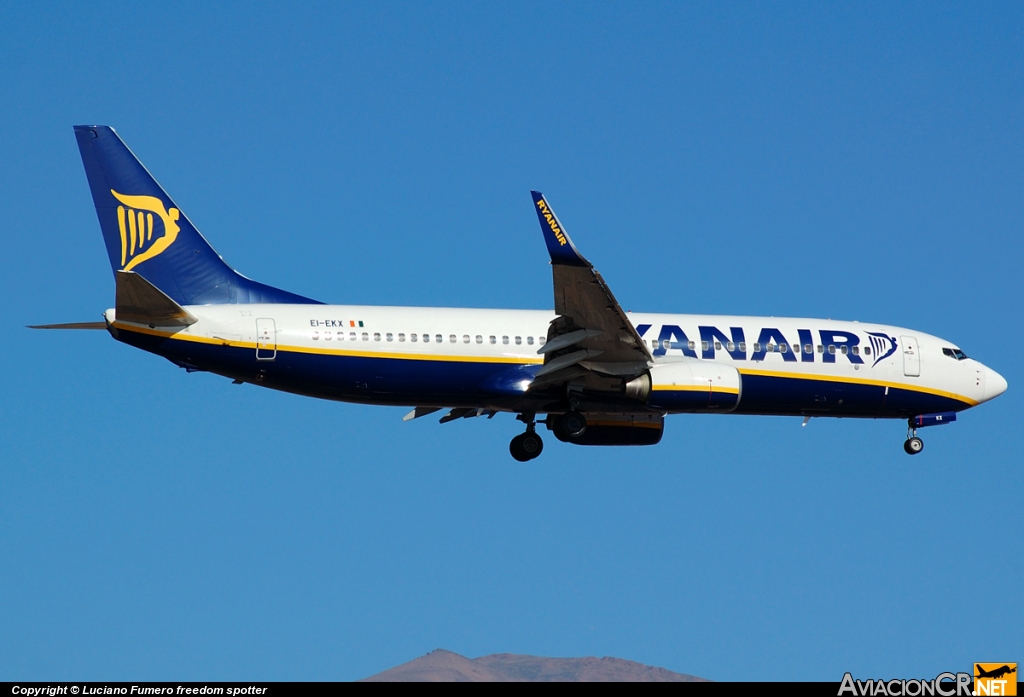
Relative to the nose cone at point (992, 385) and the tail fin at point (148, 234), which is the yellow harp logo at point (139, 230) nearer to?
the tail fin at point (148, 234)

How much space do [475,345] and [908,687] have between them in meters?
14.4

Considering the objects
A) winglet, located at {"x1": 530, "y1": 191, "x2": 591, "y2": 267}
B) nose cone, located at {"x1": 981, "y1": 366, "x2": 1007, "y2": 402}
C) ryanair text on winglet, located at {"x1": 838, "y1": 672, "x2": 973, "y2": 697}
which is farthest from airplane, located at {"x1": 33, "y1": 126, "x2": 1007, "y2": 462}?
ryanair text on winglet, located at {"x1": 838, "y1": 672, "x2": 973, "y2": 697}

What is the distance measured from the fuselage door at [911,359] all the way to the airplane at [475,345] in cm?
60

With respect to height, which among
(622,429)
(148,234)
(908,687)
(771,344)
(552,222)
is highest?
(148,234)

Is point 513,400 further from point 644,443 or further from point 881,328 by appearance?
point 881,328

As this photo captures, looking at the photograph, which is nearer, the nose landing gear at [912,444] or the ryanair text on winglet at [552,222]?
the ryanair text on winglet at [552,222]

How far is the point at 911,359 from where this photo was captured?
3838cm

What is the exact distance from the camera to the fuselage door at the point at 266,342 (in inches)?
1286

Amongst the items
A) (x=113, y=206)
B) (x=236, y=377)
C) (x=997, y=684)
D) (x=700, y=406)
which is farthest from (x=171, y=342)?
(x=997, y=684)

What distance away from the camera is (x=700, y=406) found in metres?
34.3

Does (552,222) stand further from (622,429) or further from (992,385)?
(992,385)

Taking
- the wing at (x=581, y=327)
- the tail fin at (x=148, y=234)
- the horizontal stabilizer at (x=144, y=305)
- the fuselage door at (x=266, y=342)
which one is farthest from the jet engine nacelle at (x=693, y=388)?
the horizontal stabilizer at (x=144, y=305)

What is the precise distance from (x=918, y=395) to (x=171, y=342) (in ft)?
66.5

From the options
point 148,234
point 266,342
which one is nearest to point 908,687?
point 266,342
